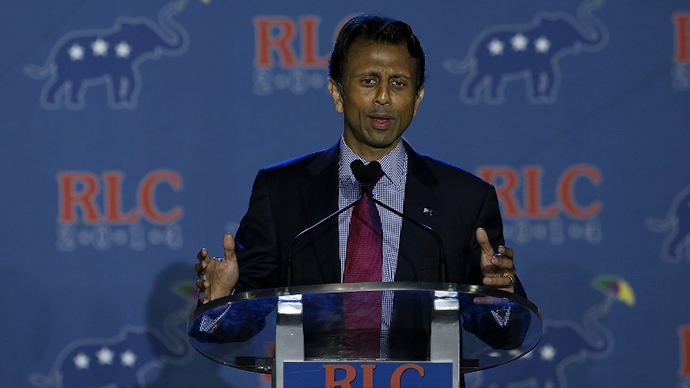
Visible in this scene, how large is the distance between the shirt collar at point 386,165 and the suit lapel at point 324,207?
0.05 ft

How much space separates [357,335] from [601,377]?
2016mm

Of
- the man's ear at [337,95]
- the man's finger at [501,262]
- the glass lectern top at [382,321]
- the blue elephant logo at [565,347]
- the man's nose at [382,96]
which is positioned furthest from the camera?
the blue elephant logo at [565,347]

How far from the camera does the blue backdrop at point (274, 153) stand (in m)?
3.42

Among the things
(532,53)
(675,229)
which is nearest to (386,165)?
(532,53)

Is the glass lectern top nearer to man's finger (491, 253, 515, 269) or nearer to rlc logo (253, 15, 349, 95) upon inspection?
man's finger (491, 253, 515, 269)

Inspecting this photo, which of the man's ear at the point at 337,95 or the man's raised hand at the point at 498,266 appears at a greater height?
the man's ear at the point at 337,95

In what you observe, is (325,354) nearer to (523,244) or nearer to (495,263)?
(495,263)

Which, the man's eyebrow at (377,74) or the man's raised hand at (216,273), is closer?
the man's raised hand at (216,273)

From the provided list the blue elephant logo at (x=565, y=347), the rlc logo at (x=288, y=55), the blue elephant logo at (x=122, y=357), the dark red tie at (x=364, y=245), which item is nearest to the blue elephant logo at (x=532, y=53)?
the rlc logo at (x=288, y=55)

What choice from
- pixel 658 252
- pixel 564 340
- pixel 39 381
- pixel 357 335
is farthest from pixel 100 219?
pixel 357 335

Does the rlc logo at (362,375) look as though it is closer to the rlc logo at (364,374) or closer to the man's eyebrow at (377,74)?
the rlc logo at (364,374)

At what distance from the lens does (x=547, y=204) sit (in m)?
3.44

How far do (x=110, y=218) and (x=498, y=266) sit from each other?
2.03 metres

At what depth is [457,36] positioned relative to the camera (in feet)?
11.4
